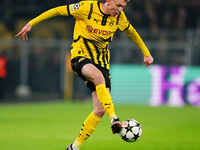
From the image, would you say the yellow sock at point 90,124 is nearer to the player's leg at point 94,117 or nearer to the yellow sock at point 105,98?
the player's leg at point 94,117

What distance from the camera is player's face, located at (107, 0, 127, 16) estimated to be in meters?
7.57

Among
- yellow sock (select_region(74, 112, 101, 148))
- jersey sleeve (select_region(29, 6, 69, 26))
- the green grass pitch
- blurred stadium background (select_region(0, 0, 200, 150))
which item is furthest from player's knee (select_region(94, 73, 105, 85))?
blurred stadium background (select_region(0, 0, 200, 150))

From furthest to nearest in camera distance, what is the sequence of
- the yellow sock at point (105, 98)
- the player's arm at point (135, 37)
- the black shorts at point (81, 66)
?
the player's arm at point (135, 37) → the black shorts at point (81, 66) → the yellow sock at point (105, 98)

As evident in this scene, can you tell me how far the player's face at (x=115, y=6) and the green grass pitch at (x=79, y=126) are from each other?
2.19 meters

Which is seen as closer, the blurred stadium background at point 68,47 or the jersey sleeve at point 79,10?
the jersey sleeve at point 79,10

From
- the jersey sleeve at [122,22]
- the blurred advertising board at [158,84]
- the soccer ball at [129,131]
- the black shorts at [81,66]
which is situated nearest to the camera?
the soccer ball at [129,131]

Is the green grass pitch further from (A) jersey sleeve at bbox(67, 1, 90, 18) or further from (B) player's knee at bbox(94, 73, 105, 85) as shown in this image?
(A) jersey sleeve at bbox(67, 1, 90, 18)

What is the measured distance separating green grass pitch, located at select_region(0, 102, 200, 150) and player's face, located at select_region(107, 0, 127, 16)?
7.18 ft

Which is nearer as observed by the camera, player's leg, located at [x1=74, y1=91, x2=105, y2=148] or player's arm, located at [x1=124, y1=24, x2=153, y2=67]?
player's leg, located at [x1=74, y1=91, x2=105, y2=148]

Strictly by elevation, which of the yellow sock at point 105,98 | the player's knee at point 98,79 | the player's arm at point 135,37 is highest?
the player's arm at point 135,37

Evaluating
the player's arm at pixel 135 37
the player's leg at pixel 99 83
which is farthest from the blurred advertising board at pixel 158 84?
the player's leg at pixel 99 83

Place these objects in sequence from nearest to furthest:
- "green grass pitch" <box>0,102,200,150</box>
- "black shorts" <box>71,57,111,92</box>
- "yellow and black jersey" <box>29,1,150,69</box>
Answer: "black shorts" <box>71,57,111,92</box>
"yellow and black jersey" <box>29,1,150,69</box>
"green grass pitch" <box>0,102,200,150</box>

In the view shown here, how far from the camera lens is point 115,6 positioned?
7.65m

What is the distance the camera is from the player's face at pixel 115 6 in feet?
24.8
